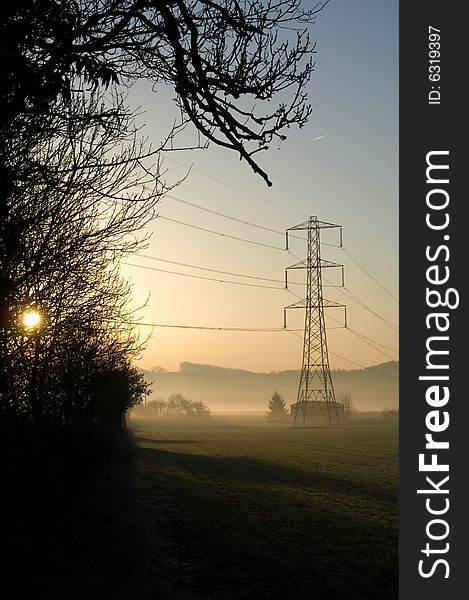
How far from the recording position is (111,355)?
89.2 feet

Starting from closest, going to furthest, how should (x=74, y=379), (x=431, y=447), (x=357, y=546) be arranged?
(x=431, y=447), (x=357, y=546), (x=74, y=379)

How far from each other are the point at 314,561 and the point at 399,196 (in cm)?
639

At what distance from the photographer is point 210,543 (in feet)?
43.0

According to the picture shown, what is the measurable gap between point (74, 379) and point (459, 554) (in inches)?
590

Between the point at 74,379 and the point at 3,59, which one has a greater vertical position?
the point at 3,59

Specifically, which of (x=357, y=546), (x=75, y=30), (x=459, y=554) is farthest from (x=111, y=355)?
(x=75, y=30)

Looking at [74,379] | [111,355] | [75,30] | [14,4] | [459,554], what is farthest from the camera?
[111,355]

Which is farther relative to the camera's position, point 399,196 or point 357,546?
point 357,546

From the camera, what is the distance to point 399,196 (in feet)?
33.4

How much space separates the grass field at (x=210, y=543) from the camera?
31.4ft

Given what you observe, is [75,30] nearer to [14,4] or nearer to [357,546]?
[14,4]

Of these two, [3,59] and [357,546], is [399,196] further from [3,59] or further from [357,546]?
[357,546]

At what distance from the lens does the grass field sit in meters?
9.59

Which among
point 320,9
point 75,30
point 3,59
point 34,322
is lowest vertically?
point 34,322
